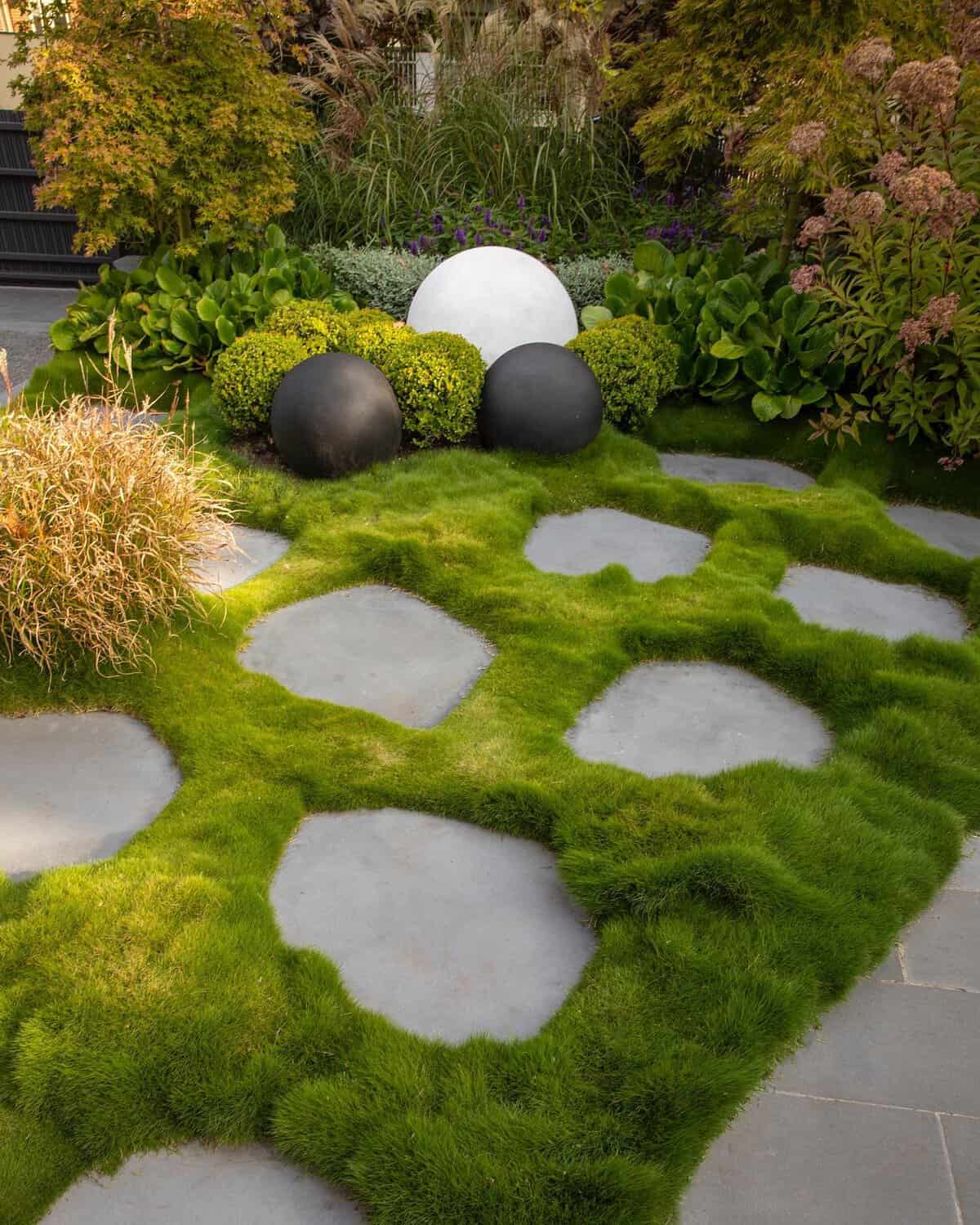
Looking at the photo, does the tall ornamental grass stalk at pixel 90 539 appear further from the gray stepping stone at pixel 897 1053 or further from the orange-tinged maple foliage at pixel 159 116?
the orange-tinged maple foliage at pixel 159 116

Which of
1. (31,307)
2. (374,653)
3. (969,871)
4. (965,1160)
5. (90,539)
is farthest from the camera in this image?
(31,307)

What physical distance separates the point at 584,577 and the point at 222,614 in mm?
1525

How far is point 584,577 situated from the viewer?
4469 millimetres

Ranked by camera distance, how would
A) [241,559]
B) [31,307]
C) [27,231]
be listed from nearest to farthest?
[241,559], [31,307], [27,231]

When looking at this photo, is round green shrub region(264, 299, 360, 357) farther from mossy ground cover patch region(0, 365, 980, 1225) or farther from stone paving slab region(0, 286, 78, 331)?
stone paving slab region(0, 286, 78, 331)

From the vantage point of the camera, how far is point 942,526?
207 inches

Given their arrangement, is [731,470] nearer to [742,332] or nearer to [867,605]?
[742,332]

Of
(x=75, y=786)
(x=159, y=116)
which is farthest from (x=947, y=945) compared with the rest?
(x=159, y=116)

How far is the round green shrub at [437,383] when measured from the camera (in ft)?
18.6

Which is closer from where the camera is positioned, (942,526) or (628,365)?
(942,526)

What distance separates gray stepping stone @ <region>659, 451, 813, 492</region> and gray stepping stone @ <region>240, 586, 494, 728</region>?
2.18 m

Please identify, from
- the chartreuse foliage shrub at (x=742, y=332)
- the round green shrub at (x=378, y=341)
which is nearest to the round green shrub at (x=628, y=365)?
the chartreuse foliage shrub at (x=742, y=332)

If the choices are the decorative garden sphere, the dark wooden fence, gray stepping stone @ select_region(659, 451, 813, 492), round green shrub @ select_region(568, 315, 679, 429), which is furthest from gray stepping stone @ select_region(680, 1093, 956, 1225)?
the dark wooden fence

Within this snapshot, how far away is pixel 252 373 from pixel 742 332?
9.68ft
